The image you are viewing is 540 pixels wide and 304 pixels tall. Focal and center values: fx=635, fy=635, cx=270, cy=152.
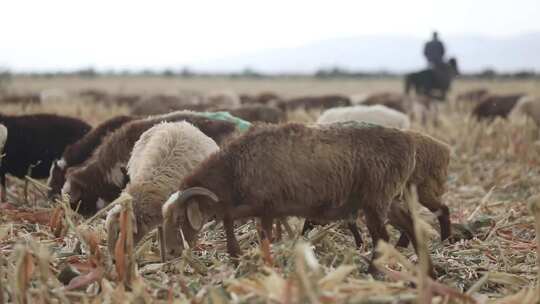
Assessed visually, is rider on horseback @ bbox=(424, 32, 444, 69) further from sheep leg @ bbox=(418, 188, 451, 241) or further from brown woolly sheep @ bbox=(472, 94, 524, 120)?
sheep leg @ bbox=(418, 188, 451, 241)

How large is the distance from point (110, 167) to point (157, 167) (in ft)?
4.96

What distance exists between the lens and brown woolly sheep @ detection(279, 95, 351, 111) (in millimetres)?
20703

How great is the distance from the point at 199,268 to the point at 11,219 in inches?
113

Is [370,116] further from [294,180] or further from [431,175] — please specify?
[294,180]

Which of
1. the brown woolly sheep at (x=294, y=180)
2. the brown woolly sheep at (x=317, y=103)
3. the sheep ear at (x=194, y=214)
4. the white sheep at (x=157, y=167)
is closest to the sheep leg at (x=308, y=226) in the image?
the brown woolly sheep at (x=294, y=180)

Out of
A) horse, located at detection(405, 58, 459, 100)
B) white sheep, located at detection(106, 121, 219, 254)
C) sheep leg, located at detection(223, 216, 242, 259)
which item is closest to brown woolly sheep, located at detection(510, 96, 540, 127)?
horse, located at detection(405, 58, 459, 100)

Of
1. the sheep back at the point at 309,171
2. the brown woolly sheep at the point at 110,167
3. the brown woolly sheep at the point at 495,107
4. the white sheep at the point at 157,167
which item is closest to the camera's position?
the sheep back at the point at 309,171

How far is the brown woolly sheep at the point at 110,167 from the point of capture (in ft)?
24.7

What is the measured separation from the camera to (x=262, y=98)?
24.2 meters

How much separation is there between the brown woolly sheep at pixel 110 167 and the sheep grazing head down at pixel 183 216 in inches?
91.0

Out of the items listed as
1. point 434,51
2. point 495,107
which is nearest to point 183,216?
point 434,51

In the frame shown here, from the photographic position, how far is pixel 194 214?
208 inches

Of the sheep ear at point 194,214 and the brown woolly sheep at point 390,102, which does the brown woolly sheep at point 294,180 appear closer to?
the sheep ear at point 194,214

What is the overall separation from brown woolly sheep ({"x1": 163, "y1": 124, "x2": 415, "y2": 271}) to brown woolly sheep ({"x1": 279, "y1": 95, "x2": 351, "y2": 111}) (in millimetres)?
14752
